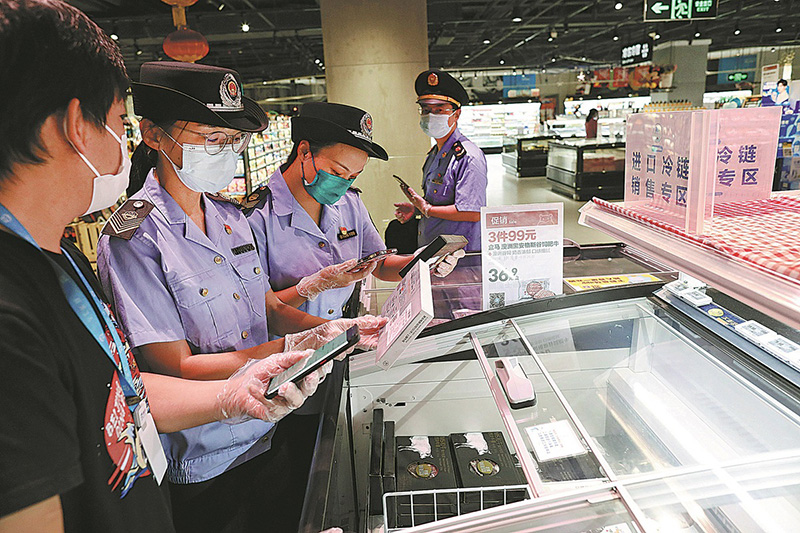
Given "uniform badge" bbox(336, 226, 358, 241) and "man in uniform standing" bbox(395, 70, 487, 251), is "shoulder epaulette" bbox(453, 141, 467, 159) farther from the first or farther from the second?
"uniform badge" bbox(336, 226, 358, 241)

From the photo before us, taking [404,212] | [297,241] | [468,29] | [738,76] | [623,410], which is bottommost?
[623,410]

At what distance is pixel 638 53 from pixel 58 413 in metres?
13.6

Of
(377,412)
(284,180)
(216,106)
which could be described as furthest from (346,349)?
(284,180)

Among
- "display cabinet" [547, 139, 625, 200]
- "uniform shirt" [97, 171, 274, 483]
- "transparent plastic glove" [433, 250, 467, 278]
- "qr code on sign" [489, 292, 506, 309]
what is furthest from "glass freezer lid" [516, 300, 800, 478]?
"display cabinet" [547, 139, 625, 200]

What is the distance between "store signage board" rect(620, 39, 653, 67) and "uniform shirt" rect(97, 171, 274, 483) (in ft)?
40.7

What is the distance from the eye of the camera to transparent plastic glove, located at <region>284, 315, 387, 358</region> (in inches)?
69.1

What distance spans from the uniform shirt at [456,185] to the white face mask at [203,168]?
6.95ft

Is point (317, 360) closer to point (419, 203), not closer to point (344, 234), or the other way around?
point (344, 234)

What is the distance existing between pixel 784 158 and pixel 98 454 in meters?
9.87

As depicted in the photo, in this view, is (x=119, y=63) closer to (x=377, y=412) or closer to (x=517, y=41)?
(x=377, y=412)

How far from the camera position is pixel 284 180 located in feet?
8.32

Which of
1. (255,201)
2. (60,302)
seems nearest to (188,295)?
(60,302)

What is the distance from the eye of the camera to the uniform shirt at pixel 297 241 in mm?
2459

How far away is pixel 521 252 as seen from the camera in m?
2.10
